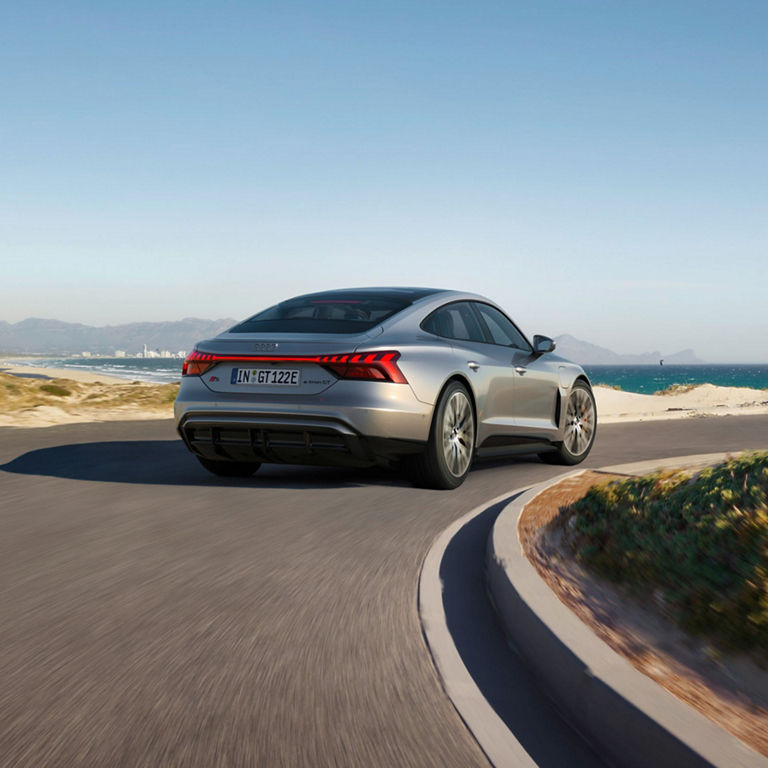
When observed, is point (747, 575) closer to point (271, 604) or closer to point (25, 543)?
point (271, 604)

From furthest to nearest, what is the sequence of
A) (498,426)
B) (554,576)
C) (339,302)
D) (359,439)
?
(498,426) < (339,302) < (359,439) < (554,576)

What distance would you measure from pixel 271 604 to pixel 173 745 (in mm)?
1642

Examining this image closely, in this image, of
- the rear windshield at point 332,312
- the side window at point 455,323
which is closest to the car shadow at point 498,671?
the rear windshield at point 332,312

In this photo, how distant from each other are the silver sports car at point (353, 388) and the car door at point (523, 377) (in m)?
0.19

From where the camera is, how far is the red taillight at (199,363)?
756cm

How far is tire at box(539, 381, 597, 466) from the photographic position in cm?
1005

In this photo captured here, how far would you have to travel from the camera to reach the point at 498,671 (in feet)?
11.6

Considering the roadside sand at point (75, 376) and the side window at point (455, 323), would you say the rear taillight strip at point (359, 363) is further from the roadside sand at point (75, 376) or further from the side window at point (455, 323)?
the roadside sand at point (75, 376)

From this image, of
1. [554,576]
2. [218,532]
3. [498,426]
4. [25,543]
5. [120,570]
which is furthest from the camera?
[498,426]

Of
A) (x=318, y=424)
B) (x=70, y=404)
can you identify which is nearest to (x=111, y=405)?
(x=70, y=404)

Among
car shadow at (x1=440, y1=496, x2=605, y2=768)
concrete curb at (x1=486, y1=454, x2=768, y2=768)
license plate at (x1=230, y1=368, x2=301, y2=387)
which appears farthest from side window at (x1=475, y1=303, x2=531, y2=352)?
concrete curb at (x1=486, y1=454, x2=768, y2=768)

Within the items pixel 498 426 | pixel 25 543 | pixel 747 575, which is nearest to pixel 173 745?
pixel 747 575

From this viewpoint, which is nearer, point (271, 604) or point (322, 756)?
point (322, 756)

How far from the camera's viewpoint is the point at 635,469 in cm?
870
